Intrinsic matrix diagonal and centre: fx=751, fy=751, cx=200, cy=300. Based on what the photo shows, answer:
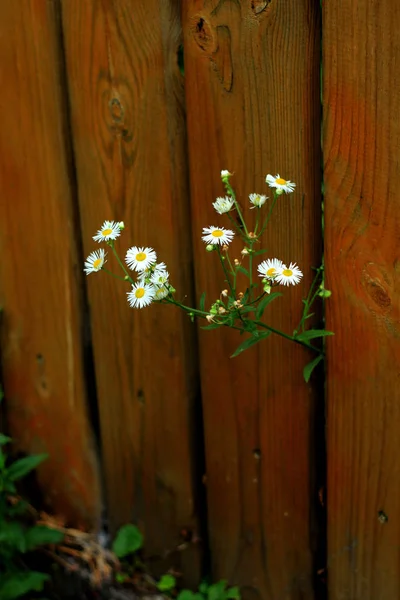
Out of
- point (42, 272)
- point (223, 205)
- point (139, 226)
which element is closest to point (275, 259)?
point (223, 205)

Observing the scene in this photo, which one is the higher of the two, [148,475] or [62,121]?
[62,121]

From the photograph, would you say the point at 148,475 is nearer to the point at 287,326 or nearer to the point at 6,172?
the point at 287,326

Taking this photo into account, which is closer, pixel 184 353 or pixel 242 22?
pixel 242 22

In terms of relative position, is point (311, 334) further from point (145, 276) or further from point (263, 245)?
point (145, 276)

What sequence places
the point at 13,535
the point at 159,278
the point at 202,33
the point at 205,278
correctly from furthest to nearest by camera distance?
the point at 13,535 < the point at 205,278 < the point at 202,33 < the point at 159,278

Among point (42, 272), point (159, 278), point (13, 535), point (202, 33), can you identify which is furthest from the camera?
point (42, 272)

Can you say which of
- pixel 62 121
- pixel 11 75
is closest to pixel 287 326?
pixel 62 121
